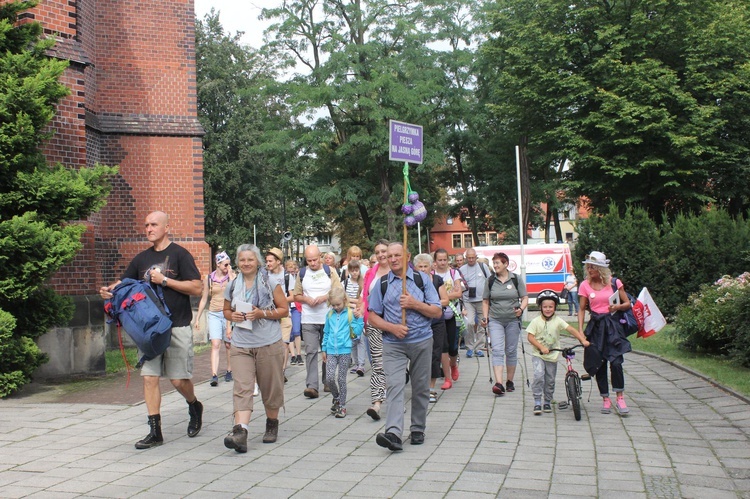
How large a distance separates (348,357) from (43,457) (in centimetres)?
341

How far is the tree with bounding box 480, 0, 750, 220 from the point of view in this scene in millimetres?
27719

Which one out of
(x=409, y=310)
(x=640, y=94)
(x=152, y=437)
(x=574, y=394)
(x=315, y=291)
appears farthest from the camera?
(x=640, y=94)

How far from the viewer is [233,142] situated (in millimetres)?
45781

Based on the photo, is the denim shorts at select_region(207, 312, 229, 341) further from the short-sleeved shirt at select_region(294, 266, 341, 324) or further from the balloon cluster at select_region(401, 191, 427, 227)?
the balloon cluster at select_region(401, 191, 427, 227)

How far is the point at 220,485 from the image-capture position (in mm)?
5598

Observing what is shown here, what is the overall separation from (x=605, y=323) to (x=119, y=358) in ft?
29.0

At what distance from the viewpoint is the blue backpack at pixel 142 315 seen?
6547 mm

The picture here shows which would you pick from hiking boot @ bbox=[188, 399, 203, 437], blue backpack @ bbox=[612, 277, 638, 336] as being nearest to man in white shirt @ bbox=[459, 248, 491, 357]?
blue backpack @ bbox=[612, 277, 638, 336]

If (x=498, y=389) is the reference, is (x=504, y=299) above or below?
above

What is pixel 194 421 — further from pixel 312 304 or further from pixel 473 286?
pixel 473 286

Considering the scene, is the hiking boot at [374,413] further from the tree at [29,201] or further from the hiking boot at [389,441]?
the tree at [29,201]

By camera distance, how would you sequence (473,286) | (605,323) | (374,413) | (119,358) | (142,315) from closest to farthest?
(142,315)
(374,413)
(605,323)
(473,286)
(119,358)

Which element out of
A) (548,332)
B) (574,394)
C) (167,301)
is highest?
(167,301)

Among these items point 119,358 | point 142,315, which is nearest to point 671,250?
point 119,358
